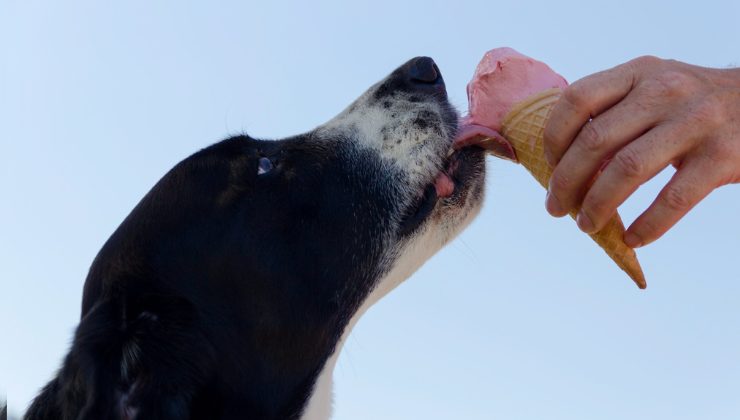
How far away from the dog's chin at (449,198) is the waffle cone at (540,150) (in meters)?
0.31

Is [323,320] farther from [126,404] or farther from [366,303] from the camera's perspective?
[126,404]

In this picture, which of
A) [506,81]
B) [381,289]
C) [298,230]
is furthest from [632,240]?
[298,230]

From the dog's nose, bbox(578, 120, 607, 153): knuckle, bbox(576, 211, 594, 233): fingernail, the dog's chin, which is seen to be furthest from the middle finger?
the dog's nose

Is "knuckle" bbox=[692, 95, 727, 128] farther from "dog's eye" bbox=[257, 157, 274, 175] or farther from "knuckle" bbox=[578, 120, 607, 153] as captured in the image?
"dog's eye" bbox=[257, 157, 274, 175]

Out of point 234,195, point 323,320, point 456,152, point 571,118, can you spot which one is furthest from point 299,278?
point 571,118

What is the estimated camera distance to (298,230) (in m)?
3.76

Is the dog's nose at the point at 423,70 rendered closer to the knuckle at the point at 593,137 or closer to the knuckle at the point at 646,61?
the knuckle at the point at 646,61

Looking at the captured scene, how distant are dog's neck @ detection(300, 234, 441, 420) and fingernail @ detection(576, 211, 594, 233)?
1018mm

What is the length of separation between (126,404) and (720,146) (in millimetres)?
2282

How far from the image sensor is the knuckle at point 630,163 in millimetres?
2570

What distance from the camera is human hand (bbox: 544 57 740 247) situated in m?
2.62

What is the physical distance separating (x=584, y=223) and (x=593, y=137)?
35 cm

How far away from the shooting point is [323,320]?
3766 millimetres

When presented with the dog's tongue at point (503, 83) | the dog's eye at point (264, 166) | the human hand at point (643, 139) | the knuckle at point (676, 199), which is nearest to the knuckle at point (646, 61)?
the human hand at point (643, 139)
